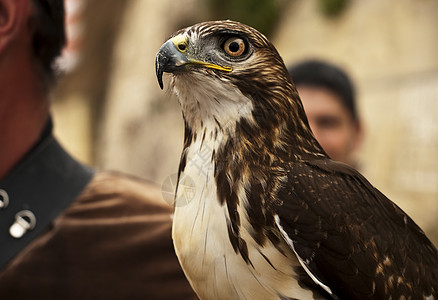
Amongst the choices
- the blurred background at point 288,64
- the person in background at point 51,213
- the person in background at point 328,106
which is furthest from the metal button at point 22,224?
the person in background at point 328,106

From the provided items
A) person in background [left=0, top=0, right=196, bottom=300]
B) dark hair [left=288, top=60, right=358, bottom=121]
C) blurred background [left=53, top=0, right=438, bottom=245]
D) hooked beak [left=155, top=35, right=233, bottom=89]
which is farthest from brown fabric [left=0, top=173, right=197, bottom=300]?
dark hair [left=288, top=60, right=358, bottom=121]

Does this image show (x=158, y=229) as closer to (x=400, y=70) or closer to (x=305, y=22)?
(x=400, y=70)

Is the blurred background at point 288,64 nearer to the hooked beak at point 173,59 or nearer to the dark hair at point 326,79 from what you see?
the dark hair at point 326,79

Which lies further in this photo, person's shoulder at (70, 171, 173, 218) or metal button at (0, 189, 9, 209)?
person's shoulder at (70, 171, 173, 218)

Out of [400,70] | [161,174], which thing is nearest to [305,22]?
[400,70]

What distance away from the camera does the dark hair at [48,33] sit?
215cm

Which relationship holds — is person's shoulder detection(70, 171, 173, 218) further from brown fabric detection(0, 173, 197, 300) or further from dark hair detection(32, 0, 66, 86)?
dark hair detection(32, 0, 66, 86)

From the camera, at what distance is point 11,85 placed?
2.09m

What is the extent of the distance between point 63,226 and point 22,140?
0.35 meters

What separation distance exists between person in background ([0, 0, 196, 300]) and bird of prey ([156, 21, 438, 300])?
1087 millimetres

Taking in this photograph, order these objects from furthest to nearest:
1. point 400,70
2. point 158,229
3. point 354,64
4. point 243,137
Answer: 1. point 354,64
2. point 400,70
3. point 158,229
4. point 243,137

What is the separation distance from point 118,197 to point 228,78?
1.31m

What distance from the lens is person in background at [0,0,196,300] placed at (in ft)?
6.57

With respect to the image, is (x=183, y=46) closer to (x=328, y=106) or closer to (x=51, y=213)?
(x=51, y=213)
